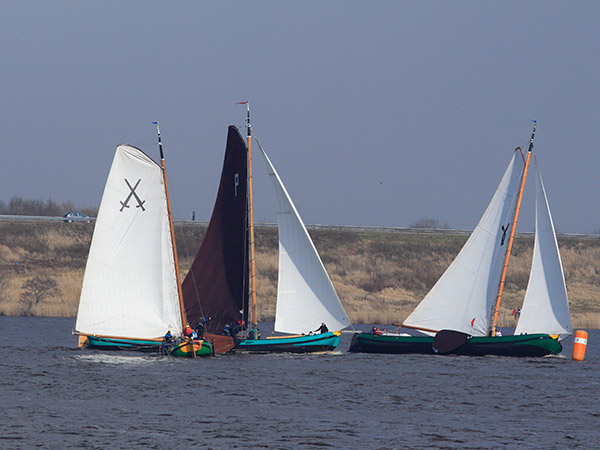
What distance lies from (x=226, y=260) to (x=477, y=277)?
13.8 m

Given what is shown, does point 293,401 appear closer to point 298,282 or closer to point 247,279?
point 298,282

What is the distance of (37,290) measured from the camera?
95.2 meters

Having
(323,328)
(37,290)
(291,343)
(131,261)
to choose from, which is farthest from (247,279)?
(37,290)

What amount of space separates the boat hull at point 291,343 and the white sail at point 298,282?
20.1 inches

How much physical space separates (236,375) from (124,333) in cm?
898

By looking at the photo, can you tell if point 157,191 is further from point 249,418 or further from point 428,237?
point 428,237

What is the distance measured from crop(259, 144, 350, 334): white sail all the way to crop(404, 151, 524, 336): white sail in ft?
21.4

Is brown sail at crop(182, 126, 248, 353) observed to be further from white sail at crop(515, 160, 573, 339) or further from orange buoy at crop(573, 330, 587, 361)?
orange buoy at crop(573, 330, 587, 361)

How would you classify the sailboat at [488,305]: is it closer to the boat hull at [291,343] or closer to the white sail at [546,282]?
the white sail at [546,282]

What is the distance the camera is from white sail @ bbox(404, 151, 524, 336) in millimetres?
55312

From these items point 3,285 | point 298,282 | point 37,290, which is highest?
point 298,282

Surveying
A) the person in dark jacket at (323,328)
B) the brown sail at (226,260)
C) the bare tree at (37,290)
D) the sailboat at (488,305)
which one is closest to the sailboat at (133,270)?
the brown sail at (226,260)

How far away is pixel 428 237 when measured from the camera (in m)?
124

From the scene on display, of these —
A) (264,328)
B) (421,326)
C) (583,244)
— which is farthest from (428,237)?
(421,326)
